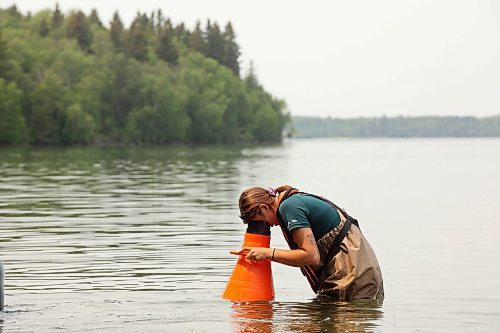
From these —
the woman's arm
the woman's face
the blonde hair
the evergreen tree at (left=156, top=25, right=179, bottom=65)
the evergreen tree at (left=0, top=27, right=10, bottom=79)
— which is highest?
the evergreen tree at (left=156, top=25, right=179, bottom=65)

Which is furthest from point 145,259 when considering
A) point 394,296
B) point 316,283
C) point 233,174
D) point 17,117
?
point 17,117

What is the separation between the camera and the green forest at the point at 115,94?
12725 centimetres

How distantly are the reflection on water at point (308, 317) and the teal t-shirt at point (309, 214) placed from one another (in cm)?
85

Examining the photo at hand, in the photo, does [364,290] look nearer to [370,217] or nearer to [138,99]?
[370,217]

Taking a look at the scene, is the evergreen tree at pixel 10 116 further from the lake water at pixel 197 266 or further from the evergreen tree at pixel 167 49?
the lake water at pixel 197 266

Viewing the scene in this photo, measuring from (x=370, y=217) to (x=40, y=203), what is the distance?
29.6 ft

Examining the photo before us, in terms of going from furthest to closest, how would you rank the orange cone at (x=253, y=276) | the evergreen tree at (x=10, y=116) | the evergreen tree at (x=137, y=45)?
the evergreen tree at (x=137, y=45)
the evergreen tree at (x=10, y=116)
the orange cone at (x=253, y=276)

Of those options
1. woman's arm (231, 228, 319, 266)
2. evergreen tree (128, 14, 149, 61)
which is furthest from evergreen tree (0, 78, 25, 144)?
woman's arm (231, 228, 319, 266)

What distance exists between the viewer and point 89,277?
14.9 meters

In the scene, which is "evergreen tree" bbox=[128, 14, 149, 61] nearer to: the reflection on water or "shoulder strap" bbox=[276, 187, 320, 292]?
the reflection on water

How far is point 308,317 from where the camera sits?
1138 centimetres

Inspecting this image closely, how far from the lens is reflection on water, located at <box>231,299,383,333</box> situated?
10.7 metres

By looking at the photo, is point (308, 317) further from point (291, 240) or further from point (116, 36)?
point (116, 36)

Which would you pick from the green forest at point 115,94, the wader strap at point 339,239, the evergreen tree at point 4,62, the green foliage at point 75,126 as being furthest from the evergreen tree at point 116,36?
the wader strap at point 339,239
